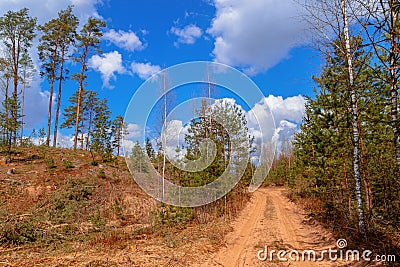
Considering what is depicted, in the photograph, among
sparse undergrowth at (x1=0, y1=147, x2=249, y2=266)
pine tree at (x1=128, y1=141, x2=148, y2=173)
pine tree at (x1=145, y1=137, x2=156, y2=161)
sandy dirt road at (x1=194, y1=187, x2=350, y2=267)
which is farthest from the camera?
pine tree at (x1=128, y1=141, x2=148, y2=173)

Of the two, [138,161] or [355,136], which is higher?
[355,136]

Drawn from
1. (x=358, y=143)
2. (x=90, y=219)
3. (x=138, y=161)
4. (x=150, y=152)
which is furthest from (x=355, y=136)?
(x=138, y=161)

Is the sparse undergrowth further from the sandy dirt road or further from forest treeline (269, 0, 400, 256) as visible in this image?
forest treeline (269, 0, 400, 256)

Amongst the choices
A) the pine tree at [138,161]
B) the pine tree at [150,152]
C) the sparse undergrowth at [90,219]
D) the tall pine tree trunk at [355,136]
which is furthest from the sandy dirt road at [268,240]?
the pine tree at [138,161]

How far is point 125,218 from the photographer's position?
13.0 m

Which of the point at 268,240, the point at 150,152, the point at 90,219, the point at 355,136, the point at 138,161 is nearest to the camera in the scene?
the point at 355,136

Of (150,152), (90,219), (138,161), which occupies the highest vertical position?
(150,152)

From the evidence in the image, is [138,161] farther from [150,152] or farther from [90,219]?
[90,219]

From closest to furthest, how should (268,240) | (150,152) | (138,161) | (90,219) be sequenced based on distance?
(268,240) < (90,219) < (150,152) < (138,161)

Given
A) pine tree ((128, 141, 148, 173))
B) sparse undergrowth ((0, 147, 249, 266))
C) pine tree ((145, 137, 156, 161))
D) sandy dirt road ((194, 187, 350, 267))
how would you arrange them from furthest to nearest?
1. pine tree ((128, 141, 148, 173))
2. pine tree ((145, 137, 156, 161))
3. sparse undergrowth ((0, 147, 249, 266))
4. sandy dirt road ((194, 187, 350, 267))

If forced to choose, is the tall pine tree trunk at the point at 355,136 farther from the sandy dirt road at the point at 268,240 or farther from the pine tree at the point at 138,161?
the pine tree at the point at 138,161

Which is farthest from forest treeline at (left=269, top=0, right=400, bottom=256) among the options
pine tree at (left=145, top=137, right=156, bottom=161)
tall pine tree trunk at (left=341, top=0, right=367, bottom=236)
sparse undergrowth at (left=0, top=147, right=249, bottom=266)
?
pine tree at (left=145, top=137, right=156, bottom=161)

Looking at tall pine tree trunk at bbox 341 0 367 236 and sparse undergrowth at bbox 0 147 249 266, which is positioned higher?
tall pine tree trunk at bbox 341 0 367 236

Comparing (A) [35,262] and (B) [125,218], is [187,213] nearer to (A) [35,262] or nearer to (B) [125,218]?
(B) [125,218]
